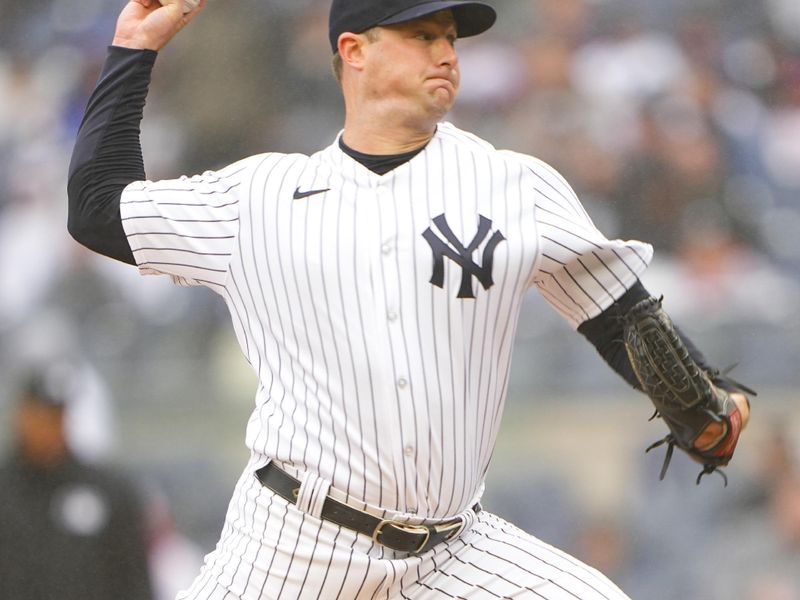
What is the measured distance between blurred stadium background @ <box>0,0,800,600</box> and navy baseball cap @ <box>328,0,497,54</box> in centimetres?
333

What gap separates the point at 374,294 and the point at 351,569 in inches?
22.1

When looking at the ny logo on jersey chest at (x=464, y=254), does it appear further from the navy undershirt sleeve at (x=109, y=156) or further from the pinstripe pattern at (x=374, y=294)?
the navy undershirt sleeve at (x=109, y=156)

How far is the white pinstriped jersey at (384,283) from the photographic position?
2.43 meters

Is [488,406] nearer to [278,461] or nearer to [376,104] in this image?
[278,461]

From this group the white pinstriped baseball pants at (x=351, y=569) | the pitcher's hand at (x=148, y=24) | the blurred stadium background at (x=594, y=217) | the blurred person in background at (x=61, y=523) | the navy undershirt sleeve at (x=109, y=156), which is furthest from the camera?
the blurred stadium background at (x=594, y=217)

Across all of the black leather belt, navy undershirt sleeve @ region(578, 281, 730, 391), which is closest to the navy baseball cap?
navy undershirt sleeve @ region(578, 281, 730, 391)

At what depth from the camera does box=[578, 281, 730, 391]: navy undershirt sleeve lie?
259 centimetres

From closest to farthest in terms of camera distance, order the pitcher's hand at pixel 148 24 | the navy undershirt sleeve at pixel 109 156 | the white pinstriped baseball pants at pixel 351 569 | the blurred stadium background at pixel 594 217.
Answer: the white pinstriped baseball pants at pixel 351 569 → the navy undershirt sleeve at pixel 109 156 → the pitcher's hand at pixel 148 24 → the blurred stadium background at pixel 594 217

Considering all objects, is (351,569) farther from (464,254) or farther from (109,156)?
(109,156)

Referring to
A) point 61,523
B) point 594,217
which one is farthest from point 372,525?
point 594,217

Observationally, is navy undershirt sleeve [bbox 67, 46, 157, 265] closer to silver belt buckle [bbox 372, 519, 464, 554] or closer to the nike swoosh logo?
the nike swoosh logo

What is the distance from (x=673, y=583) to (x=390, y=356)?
3.66 metres

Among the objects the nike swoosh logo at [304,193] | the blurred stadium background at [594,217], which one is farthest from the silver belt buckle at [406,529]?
the blurred stadium background at [594,217]

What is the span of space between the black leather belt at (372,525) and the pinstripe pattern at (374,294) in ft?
0.09
